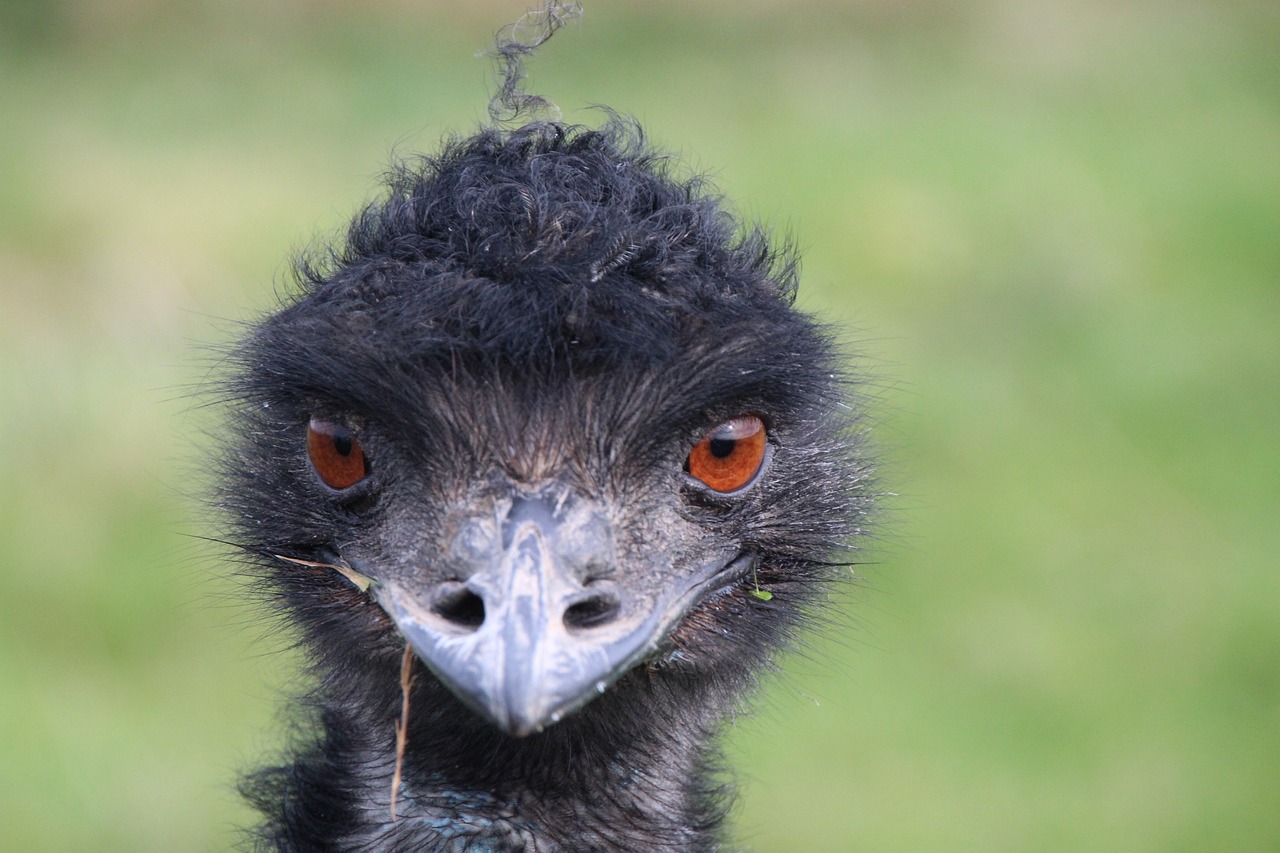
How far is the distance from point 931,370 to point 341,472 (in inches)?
196

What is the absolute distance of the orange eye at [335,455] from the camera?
2.19m

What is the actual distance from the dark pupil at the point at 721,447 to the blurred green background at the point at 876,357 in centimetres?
58

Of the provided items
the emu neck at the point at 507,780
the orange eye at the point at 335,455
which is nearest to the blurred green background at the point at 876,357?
the emu neck at the point at 507,780

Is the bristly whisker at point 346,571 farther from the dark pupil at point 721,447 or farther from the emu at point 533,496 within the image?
the dark pupil at point 721,447

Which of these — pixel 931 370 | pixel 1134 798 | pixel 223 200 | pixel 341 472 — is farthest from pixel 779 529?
pixel 223 200

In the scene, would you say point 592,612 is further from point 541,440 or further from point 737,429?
point 737,429

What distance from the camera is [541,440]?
6.73 feet

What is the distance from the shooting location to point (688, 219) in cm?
234

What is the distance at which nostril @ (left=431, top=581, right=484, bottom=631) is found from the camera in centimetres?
191

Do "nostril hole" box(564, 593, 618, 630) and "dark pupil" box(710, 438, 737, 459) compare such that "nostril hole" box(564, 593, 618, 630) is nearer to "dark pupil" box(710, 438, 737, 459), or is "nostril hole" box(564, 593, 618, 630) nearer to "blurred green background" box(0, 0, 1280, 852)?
"dark pupil" box(710, 438, 737, 459)

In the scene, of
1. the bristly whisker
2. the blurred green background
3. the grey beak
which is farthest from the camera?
the blurred green background

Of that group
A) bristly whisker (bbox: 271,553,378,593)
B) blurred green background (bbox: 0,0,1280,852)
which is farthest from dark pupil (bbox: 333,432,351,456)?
blurred green background (bbox: 0,0,1280,852)

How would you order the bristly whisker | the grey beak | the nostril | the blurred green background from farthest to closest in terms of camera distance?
the blurred green background, the bristly whisker, the nostril, the grey beak

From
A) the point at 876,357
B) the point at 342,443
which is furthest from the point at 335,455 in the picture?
the point at 876,357
